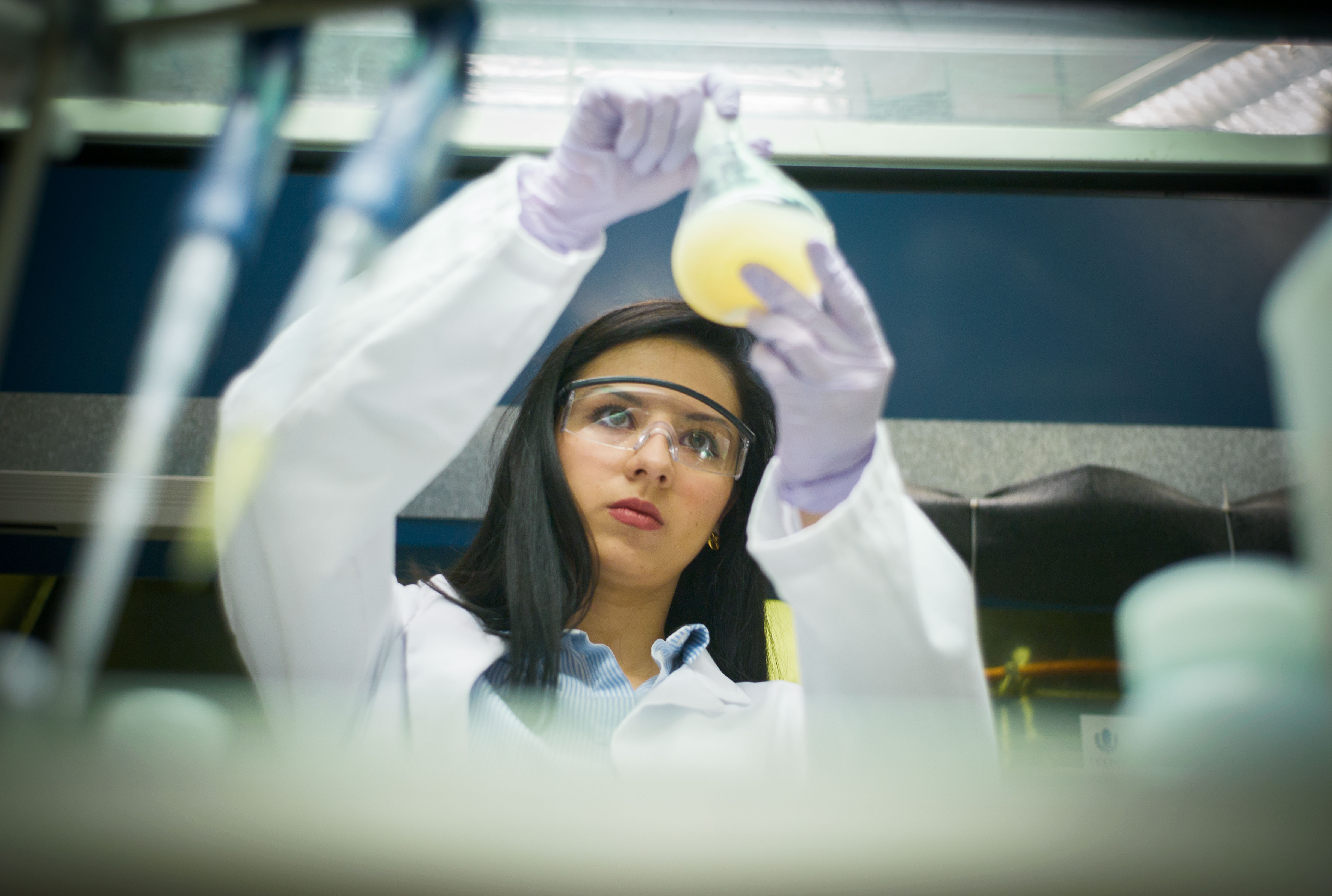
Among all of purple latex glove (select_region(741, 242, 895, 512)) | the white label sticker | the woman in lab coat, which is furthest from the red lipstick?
the white label sticker

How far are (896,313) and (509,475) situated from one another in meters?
0.82

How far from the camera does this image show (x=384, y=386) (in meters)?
0.91

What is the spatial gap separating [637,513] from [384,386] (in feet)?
1.27

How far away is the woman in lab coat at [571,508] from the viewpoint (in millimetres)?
858

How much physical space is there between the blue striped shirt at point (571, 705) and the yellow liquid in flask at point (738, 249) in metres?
0.50

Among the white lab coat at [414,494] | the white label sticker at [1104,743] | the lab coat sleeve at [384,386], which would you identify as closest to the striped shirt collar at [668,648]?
the white lab coat at [414,494]

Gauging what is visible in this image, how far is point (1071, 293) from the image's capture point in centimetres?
168

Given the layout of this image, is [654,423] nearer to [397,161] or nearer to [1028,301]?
[397,161]

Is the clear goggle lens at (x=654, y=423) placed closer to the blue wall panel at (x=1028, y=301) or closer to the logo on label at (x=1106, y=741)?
the blue wall panel at (x=1028, y=301)

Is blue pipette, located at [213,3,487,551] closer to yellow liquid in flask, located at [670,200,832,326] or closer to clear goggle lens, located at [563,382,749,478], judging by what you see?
yellow liquid in flask, located at [670,200,832,326]

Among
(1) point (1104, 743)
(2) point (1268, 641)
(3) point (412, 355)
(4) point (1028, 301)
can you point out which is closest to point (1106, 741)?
(1) point (1104, 743)

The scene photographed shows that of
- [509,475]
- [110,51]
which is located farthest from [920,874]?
[509,475]

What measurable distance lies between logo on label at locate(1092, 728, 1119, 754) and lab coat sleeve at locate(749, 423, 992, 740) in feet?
0.75

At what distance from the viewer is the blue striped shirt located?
40.0 inches
